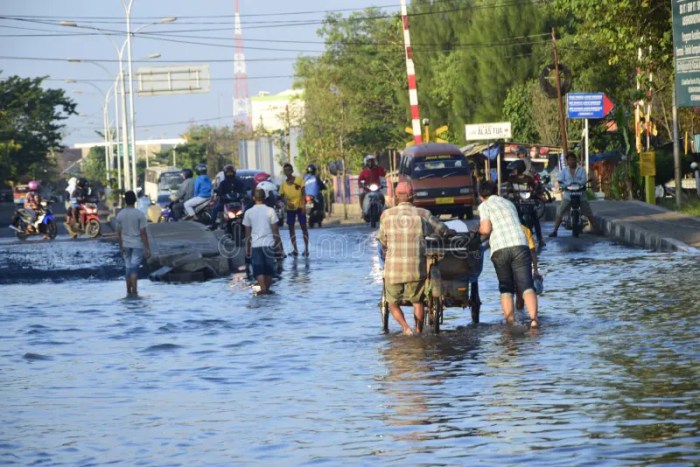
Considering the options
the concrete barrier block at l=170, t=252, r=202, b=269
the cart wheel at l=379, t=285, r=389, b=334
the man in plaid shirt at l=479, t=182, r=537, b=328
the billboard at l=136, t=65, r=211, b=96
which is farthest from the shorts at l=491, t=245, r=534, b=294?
the billboard at l=136, t=65, r=211, b=96

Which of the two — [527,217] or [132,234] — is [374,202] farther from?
[132,234]

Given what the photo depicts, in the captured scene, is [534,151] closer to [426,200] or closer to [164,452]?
[426,200]

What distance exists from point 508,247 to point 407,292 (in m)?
1.25

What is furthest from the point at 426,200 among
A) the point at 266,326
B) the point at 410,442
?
the point at 410,442

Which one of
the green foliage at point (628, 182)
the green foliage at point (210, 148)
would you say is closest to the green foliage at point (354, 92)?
the green foliage at point (210, 148)

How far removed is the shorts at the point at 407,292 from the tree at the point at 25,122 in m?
65.4

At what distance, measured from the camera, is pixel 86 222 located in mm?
39188

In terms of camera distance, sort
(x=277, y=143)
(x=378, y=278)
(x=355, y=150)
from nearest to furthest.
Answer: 1. (x=378, y=278)
2. (x=355, y=150)
3. (x=277, y=143)

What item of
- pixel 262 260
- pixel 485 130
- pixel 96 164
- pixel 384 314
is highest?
pixel 96 164

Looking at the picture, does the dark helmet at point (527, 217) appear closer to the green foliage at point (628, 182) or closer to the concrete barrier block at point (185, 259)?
the concrete barrier block at point (185, 259)

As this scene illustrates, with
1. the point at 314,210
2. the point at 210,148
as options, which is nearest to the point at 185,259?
the point at 314,210

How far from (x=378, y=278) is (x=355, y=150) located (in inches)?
2531

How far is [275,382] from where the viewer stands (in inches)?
446

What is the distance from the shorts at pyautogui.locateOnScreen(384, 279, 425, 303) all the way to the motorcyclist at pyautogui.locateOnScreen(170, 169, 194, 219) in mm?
19984
